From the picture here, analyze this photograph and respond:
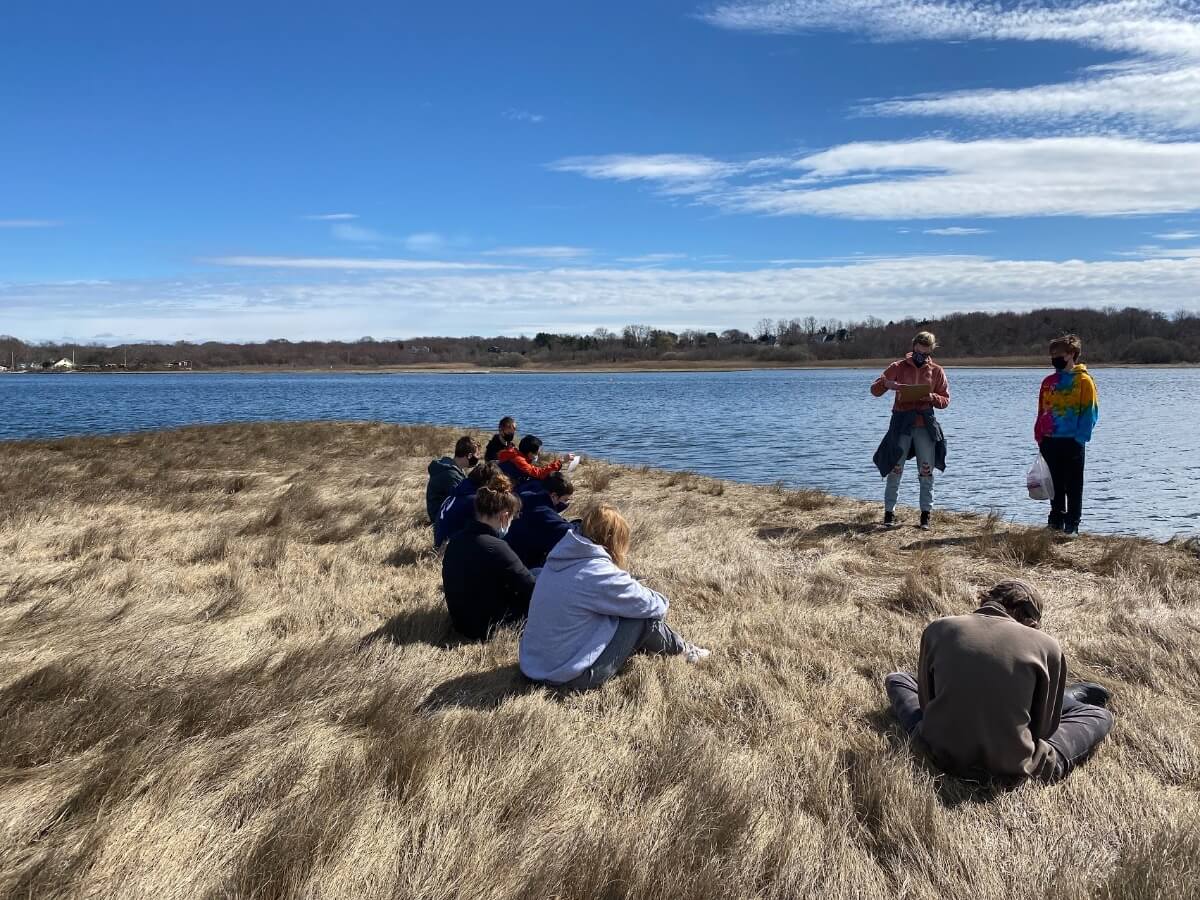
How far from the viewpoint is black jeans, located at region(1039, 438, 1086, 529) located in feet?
30.7

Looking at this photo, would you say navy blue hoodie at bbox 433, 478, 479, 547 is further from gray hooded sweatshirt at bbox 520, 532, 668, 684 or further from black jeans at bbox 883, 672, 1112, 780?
black jeans at bbox 883, 672, 1112, 780

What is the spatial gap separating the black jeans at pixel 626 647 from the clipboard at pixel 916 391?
5414mm

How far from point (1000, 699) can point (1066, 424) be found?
6.76m

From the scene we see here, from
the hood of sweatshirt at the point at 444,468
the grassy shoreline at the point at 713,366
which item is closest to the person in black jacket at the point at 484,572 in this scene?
the hood of sweatshirt at the point at 444,468

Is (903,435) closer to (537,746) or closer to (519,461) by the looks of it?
(519,461)

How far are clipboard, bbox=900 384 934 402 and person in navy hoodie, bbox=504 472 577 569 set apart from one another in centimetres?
483

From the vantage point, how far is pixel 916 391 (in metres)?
9.41

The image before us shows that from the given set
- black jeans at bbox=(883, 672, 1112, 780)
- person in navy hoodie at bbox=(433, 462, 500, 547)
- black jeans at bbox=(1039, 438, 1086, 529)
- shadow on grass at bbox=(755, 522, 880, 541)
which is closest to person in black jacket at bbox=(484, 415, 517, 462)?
person in navy hoodie at bbox=(433, 462, 500, 547)

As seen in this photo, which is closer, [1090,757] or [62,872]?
[62,872]

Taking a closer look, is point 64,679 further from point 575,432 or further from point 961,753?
point 575,432

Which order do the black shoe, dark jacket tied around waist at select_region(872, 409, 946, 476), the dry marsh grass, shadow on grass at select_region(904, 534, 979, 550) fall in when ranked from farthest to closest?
dark jacket tied around waist at select_region(872, 409, 946, 476)
shadow on grass at select_region(904, 534, 979, 550)
the black shoe
the dry marsh grass

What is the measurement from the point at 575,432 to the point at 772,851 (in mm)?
27386

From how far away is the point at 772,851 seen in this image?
3104 millimetres

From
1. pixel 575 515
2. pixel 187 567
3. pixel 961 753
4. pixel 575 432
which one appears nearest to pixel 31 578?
pixel 187 567
